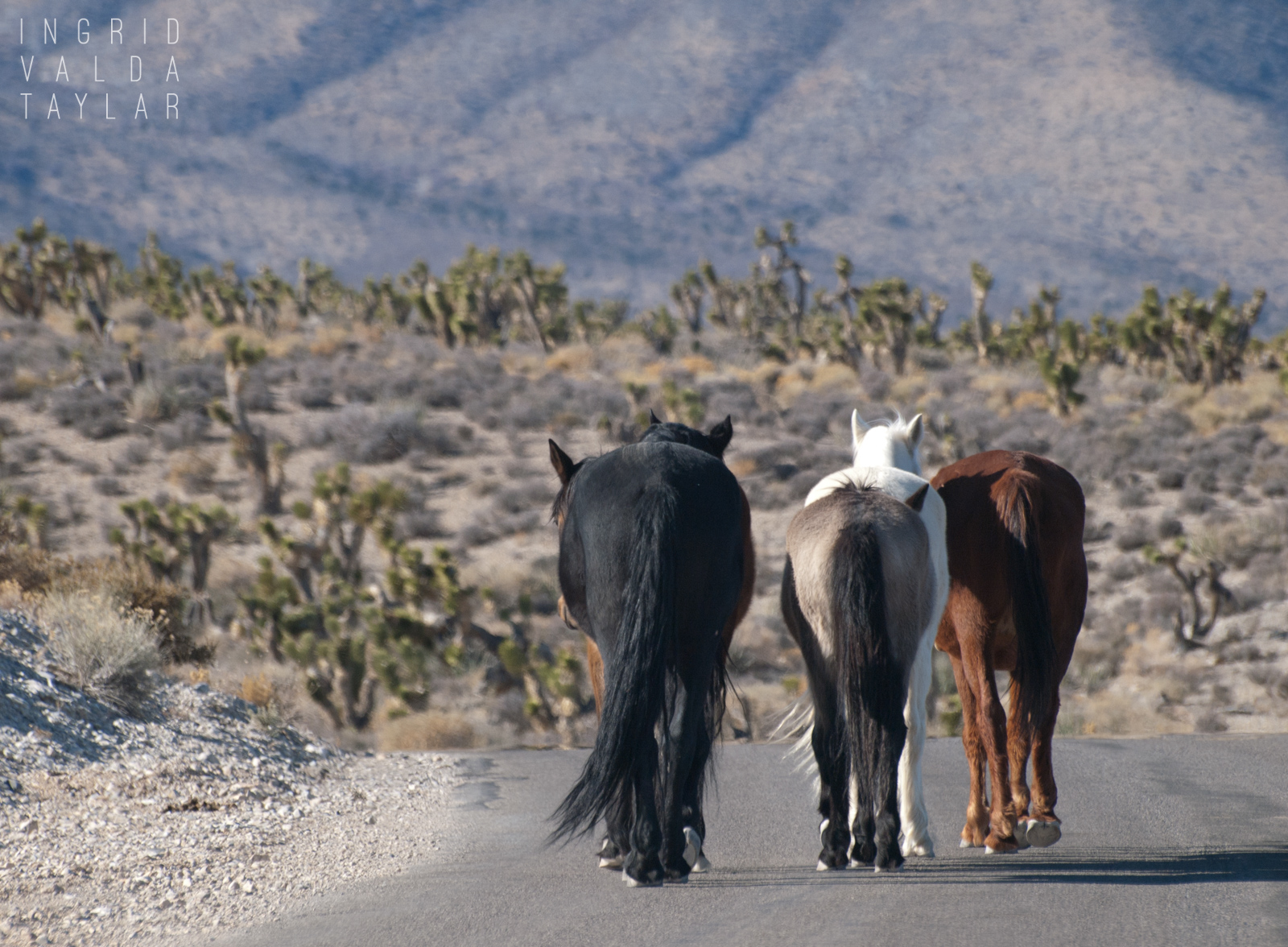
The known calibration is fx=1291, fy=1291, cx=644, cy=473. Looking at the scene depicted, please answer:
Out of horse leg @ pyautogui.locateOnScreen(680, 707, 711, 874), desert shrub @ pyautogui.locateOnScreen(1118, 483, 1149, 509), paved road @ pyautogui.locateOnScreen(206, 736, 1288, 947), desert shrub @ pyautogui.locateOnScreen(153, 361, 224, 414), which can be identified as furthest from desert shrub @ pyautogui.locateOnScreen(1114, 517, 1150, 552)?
desert shrub @ pyautogui.locateOnScreen(153, 361, 224, 414)

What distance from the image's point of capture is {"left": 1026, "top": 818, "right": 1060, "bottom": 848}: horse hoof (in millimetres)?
6367

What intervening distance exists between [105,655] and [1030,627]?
21.8ft

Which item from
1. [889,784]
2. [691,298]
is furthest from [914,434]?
[691,298]

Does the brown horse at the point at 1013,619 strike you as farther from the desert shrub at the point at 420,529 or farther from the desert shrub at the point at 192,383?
the desert shrub at the point at 192,383

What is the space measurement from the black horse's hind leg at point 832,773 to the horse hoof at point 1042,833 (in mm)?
994

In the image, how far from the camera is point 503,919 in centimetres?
539

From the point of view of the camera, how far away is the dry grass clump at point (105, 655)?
30.8 feet

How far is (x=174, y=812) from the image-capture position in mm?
7535

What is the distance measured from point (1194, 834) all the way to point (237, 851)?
199 inches

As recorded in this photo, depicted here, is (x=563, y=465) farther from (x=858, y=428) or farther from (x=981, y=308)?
(x=981, y=308)

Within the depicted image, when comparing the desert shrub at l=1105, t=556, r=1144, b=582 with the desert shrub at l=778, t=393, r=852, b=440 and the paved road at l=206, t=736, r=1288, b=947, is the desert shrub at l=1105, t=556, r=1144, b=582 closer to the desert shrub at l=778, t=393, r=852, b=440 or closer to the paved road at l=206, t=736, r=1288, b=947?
the desert shrub at l=778, t=393, r=852, b=440

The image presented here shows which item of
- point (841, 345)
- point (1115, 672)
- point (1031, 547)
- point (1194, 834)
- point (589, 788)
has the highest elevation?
point (841, 345)

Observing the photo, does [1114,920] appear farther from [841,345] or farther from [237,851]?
[841,345]

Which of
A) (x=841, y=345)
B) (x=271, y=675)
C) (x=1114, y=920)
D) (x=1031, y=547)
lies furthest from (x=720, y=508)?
(x=841, y=345)
